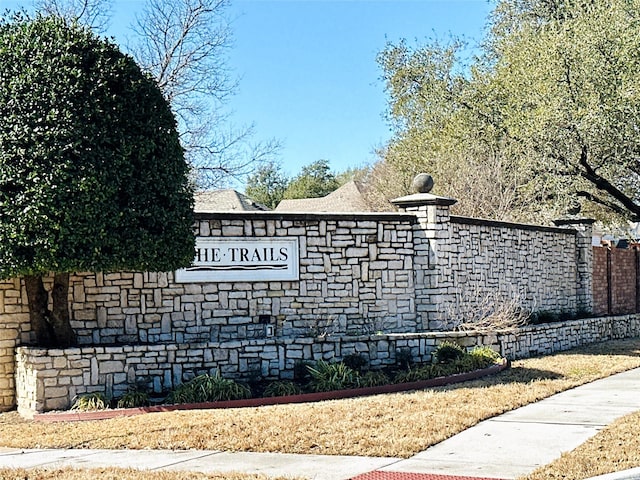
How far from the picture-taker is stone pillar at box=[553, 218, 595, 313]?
19.7 meters

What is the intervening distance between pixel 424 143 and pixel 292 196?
27116 mm

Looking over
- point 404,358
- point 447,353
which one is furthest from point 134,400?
point 447,353

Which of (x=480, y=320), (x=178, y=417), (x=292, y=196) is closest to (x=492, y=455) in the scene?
(x=178, y=417)

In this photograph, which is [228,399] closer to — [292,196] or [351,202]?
[351,202]

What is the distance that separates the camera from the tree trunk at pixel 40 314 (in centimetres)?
1229

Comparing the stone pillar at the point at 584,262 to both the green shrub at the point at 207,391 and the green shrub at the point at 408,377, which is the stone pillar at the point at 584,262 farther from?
the green shrub at the point at 207,391

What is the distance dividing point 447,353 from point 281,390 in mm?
3044

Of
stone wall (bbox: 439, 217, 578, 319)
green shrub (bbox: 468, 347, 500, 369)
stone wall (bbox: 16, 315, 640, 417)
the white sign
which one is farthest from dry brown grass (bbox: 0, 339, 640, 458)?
stone wall (bbox: 439, 217, 578, 319)

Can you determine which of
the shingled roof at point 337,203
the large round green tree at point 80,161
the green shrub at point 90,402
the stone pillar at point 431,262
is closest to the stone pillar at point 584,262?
the stone pillar at point 431,262

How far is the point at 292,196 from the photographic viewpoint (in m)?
51.1

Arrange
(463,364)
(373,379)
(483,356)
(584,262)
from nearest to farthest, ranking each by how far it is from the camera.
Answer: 1. (373,379)
2. (463,364)
3. (483,356)
4. (584,262)

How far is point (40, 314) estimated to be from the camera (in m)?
12.4

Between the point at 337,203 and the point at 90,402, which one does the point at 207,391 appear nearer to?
the point at 90,402

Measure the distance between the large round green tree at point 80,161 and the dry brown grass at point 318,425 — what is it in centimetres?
227
